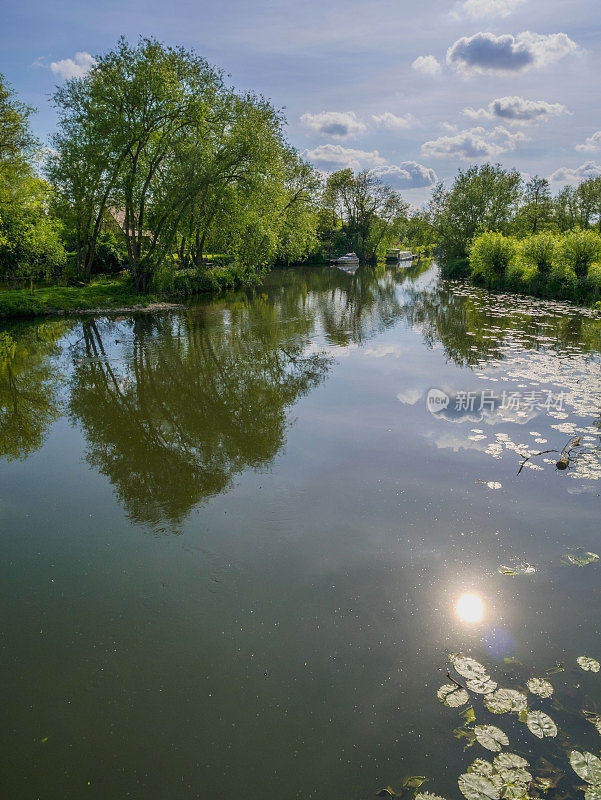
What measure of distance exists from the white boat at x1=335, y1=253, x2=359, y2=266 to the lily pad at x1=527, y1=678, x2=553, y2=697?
58.7m

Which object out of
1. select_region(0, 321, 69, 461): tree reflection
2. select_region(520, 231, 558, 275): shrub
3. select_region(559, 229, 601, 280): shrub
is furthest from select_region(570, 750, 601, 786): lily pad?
select_region(520, 231, 558, 275): shrub

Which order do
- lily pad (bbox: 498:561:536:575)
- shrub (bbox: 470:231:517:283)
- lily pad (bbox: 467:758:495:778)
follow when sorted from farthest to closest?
shrub (bbox: 470:231:517:283), lily pad (bbox: 498:561:536:575), lily pad (bbox: 467:758:495:778)

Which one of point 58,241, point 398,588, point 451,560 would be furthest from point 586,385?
point 58,241

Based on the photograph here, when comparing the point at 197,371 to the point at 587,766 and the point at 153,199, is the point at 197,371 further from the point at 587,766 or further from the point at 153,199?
the point at 153,199

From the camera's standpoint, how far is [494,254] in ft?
86.8

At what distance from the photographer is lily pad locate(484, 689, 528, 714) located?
10.2 ft

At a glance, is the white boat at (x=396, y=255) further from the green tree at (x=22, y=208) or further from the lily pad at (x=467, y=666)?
the lily pad at (x=467, y=666)

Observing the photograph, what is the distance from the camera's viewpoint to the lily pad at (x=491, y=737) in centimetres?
286

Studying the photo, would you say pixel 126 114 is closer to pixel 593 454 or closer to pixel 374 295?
pixel 374 295

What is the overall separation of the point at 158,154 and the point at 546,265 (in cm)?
2041

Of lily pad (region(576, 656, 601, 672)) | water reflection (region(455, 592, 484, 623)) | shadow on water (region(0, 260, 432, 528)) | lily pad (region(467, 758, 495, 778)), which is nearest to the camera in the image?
lily pad (region(467, 758, 495, 778))

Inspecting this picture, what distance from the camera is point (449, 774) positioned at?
2740 millimetres

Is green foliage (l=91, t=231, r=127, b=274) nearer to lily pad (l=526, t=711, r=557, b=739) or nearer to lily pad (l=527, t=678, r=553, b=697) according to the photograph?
lily pad (l=527, t=678, r=553, b=697)

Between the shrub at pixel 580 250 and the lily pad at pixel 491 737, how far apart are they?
2166cm
